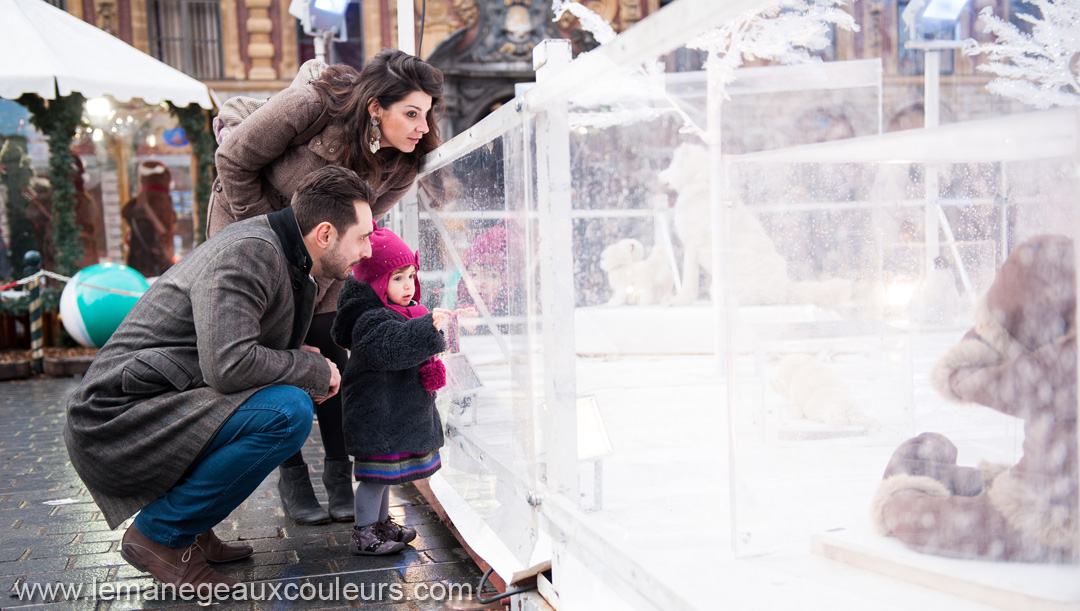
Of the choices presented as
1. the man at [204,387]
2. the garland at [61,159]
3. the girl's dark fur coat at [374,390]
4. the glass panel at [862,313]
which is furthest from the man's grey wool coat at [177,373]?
the garland at [61,159]

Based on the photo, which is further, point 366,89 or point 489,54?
point 489,54

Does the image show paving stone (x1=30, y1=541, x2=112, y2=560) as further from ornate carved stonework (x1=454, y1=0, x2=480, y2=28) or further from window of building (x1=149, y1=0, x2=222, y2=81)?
window of building (x1=149, y1=0, x2=222, y2=81)

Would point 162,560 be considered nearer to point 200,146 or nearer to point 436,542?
point 436,542

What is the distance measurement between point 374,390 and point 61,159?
7.72m

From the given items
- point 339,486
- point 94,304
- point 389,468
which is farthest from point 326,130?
point 94,304

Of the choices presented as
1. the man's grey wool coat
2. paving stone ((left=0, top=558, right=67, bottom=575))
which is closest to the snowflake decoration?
the man's grey wool coat

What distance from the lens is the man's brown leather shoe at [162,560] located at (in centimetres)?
230

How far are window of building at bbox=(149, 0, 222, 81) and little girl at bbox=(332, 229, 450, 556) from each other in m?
15.9

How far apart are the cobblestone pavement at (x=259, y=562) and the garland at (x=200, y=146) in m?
6.27

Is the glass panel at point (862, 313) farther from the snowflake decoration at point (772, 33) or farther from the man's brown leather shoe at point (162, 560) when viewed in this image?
the snowflake decoration at point (772, 33)

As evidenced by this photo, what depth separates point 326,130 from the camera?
8.96 ft

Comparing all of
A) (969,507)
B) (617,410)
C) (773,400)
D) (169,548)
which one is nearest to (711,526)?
(773,400)

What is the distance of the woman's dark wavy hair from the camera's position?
2662 millimetres

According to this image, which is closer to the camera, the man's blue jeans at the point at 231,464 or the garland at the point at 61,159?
the man's blue jeans at the point at 231,464
